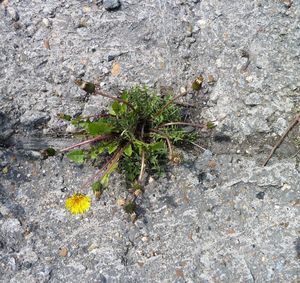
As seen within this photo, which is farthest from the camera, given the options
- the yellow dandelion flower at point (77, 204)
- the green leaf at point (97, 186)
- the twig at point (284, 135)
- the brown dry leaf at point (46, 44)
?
the brown dry leaf at point (46, 44)

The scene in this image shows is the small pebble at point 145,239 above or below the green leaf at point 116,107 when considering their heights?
below

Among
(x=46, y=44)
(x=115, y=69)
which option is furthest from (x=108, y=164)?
(x=46, y=44)

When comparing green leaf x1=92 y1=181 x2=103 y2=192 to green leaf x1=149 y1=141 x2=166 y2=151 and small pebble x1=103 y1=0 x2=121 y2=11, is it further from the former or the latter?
small pebble x1=103 y1=0 x2=121 y2=11

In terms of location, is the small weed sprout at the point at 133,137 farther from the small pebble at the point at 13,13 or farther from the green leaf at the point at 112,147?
the small pebble at the point at 13,13

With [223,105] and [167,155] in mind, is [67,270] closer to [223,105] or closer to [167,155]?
[167,155]

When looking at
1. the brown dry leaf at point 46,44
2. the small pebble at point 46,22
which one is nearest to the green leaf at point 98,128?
the brown dry leaf at point 46,44

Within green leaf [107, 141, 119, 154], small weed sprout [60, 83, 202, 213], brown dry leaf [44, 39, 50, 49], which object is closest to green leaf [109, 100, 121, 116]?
small weed sprout [60, 83, 202, 213]
